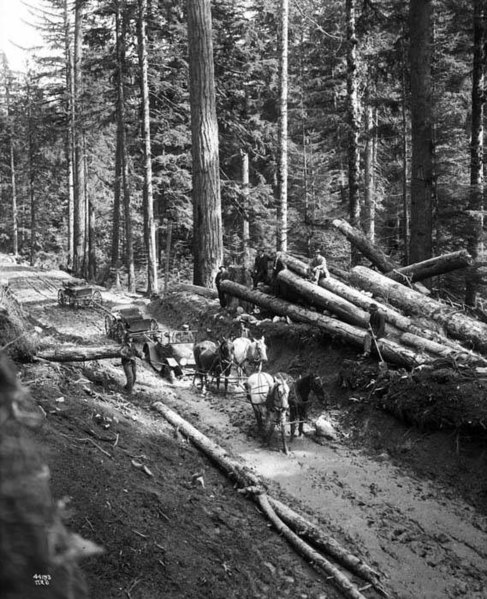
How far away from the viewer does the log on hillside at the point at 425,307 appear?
36.8 ft

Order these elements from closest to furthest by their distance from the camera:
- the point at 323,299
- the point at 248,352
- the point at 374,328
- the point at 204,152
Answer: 1. the point at 374,328
2. the point at 248,352
3. the point at 323,299
4. the point at 204,152

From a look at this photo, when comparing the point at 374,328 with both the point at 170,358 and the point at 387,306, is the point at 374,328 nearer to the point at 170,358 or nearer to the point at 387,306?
the point at 387,306

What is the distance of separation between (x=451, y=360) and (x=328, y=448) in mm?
2964

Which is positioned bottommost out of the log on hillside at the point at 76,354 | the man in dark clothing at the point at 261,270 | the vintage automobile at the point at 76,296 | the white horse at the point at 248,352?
the white horse at the point at 248,352

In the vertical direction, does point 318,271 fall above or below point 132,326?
above

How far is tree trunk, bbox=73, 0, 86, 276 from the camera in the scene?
32188mm

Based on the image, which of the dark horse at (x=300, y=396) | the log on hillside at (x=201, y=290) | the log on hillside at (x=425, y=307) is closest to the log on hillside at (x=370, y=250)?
the log on hillside at (x=425, y=307)

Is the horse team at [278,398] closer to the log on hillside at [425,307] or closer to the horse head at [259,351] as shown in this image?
the horse head at [259,351]

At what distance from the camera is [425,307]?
12320 millimetres

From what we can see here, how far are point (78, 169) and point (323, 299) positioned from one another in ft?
81.1

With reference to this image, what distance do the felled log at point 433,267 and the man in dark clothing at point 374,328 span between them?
3.61 meters

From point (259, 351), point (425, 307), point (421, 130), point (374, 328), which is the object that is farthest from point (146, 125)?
point (374, 328)

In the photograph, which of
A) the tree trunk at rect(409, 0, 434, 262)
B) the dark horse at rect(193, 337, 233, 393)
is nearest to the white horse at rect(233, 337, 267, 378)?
the dark horse at rect(193, 337, 233, 393)

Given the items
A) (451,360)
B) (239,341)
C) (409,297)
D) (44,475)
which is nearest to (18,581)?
(44,475)
